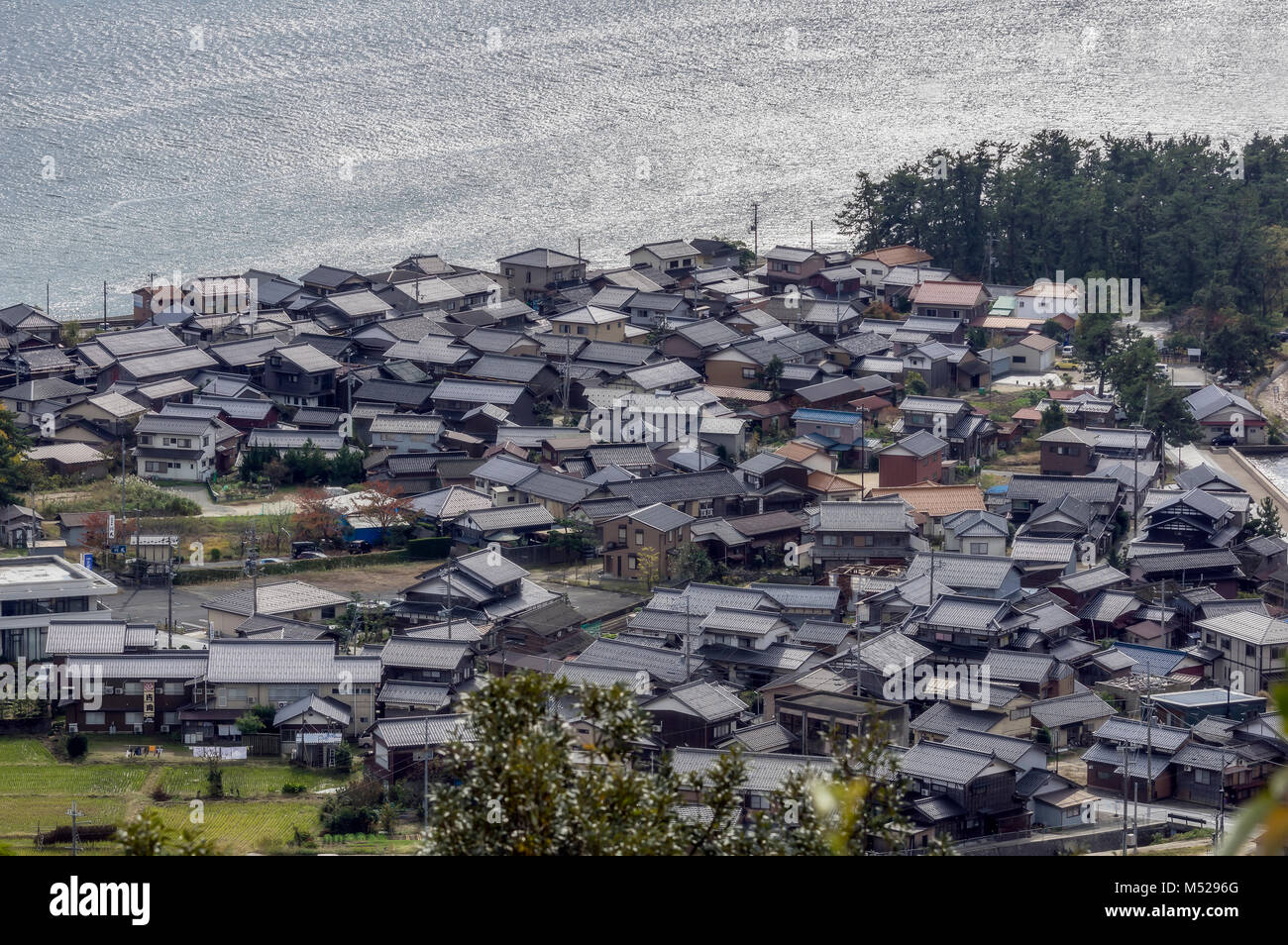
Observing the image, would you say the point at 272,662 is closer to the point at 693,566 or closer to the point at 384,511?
the point at 384,511

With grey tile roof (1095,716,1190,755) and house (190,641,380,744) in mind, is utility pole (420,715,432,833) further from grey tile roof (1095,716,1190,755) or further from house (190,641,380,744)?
grey tile roof (1095,716,1190,755)

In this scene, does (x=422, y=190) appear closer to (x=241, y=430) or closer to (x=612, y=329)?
(x=612, y=329)

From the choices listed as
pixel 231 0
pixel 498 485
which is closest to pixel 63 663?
pixel 498 485

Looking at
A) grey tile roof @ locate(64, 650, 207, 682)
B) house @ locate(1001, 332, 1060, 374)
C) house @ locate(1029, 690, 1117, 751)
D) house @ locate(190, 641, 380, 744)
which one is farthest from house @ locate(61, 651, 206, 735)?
house @ locate(1001, 332, 1060, 374)

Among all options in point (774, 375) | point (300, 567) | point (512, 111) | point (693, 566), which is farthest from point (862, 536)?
point (512, 111)

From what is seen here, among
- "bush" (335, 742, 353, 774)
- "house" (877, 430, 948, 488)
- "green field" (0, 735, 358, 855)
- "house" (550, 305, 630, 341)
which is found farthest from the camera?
"house" (550, 305, 630, 341)

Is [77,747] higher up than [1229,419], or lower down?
lower down
